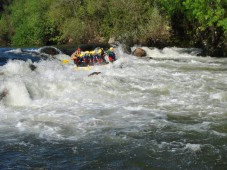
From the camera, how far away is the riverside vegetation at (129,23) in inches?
703

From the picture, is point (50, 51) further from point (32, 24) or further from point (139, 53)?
point (32, 24)

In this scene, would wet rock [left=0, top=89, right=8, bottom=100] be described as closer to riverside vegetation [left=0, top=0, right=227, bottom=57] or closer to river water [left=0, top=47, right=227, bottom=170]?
river water [left=0, top=47, right=227, bottom=170]

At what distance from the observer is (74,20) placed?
30.5 metres

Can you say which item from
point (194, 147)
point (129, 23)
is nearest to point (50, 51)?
point (129, 23)

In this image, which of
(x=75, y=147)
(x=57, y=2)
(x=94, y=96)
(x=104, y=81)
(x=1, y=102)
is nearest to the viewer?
(x=75, y=147)

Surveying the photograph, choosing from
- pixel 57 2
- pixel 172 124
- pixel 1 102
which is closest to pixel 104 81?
pixel 1 102

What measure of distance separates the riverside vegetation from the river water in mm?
5619

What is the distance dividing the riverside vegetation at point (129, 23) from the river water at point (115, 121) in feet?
18.4

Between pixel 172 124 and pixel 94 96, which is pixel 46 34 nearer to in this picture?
pixel 94 96

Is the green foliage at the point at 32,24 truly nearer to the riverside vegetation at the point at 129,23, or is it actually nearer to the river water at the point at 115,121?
the riverside vegetation at the point at 129,23

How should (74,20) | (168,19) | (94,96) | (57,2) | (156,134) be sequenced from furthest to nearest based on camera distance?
(57,2), (74,20), (168,19), (94,96), (156,134)

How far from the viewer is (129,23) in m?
24.9

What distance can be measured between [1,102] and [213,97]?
17.9ft

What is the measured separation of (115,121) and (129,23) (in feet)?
59.8
